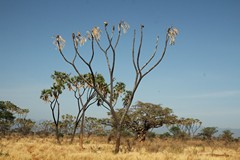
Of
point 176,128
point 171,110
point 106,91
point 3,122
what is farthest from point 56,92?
point 176,128

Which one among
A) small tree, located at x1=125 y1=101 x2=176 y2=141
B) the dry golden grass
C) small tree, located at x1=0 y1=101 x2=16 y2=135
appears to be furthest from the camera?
small tree, located at x1=0 y1=101 x2=16 y2=135

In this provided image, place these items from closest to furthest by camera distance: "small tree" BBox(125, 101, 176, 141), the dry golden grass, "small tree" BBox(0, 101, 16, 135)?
the dry golden grass
"small tree" BBox(125, 101, 176, 141)
"small tree" BBox(0, 101, 16, 135)

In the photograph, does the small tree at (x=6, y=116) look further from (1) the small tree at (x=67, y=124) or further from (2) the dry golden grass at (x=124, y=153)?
(2) the dry golden grass at (x=124, y=153)

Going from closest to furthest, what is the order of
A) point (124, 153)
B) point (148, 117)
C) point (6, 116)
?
point (124, 153)
point (148, 117)
point (6, 116)

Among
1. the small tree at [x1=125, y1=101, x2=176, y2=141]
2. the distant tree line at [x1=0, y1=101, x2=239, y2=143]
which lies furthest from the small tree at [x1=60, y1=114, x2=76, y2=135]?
the small tree at [x1=125, y1=101, x2=176, y2=141]

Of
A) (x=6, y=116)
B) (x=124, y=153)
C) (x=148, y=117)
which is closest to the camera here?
(x=124, y=153)

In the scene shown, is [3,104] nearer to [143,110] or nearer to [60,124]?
[60,124]

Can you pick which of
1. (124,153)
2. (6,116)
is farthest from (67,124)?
(124,153)

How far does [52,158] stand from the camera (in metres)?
17.8

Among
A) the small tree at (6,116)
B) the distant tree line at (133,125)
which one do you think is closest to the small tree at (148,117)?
the distant tree line at (133,125)

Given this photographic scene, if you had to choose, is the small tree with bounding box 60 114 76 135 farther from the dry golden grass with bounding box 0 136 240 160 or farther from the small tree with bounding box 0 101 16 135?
the dry golden grass with bounding box 0 136 240 160

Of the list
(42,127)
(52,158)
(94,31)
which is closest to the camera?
(52,158)

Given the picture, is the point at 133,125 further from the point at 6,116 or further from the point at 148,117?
the point at 6,116

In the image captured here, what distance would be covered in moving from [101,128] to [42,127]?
24.8m
